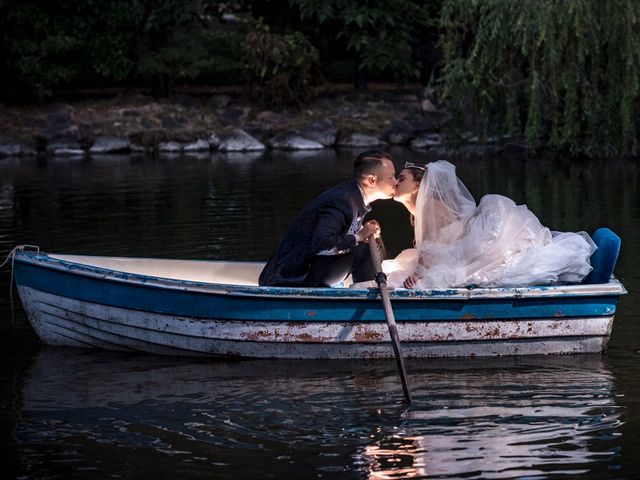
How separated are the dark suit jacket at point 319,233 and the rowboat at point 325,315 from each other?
1.16 feet

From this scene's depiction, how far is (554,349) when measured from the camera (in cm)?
877

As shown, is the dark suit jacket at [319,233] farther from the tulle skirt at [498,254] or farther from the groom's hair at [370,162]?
the tulle skirt at [498,254]

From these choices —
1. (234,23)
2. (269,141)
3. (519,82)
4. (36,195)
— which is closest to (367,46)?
(269,141)

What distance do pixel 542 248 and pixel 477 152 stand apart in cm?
1534

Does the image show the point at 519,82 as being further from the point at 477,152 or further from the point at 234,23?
the point at 234,23

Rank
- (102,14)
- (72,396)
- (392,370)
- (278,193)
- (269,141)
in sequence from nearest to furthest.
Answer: (72,396), (392,370), (278,193), (269,141), (102,14)

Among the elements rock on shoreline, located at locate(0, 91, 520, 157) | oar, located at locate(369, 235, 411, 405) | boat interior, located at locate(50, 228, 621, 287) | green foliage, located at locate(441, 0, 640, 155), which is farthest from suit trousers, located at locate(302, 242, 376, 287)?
rock on shoreline, located at locate(0, 91, 520, 157)

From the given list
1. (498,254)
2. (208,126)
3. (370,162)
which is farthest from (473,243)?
(208,126)

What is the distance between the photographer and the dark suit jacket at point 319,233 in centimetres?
865

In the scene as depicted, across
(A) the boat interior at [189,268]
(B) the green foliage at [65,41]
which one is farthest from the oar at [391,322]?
(B) the green foliage at [65,41]

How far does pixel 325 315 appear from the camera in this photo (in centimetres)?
862

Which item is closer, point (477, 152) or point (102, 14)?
point (477, 152)

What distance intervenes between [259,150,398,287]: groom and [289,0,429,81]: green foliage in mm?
21728

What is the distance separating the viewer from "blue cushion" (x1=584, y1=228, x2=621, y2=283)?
28.8 feet
